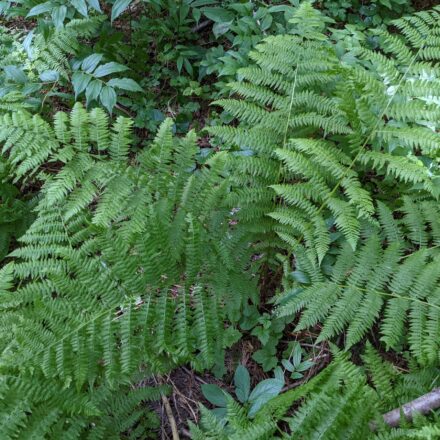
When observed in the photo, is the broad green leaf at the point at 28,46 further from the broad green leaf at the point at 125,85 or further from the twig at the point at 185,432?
the twig at the point at 185,432

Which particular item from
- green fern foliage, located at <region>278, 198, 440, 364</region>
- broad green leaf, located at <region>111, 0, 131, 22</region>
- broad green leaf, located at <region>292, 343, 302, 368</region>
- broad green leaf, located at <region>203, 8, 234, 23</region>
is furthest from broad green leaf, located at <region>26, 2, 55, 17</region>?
broad green leaf, located at <region>292, 343, 302, 368</region>

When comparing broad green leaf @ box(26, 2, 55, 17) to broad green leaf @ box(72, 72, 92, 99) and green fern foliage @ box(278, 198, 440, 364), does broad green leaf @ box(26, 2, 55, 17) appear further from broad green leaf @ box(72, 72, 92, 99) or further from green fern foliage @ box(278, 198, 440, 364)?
green fern foliage @ box(278, 198, 440, 364)

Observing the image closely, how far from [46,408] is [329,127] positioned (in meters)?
2.16

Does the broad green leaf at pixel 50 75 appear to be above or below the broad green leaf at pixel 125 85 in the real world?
below

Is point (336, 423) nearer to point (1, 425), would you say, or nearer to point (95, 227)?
point (95, 227)

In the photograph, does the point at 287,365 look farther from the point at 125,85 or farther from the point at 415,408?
the point at 125,85

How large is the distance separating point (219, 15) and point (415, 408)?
3.12m

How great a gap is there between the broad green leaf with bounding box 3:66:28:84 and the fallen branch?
11.1 feet

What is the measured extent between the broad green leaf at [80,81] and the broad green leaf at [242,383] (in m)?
2.27

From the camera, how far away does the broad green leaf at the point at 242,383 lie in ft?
8.29

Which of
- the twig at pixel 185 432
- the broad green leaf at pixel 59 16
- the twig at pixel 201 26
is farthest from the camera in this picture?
the twig at pixel 201 26

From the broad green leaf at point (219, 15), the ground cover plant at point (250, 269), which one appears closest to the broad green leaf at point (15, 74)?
the ground cover plant at point (250, 269)

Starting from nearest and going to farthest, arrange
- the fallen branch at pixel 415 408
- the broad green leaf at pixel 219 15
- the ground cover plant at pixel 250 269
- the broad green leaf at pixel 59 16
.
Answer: the fallen branch at pixel 415 408
the ground cover plant at pixel 250 269
the broad green leaf at pixel 59 16
the broad green leaf at pixel 219 15

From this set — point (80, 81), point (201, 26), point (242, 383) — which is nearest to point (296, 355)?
point (242, 383)
